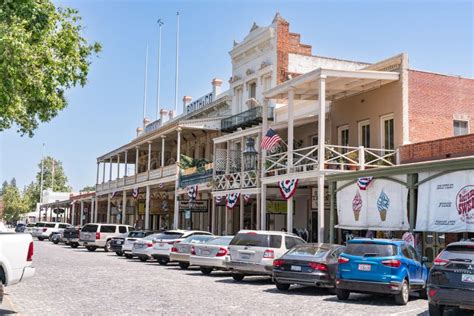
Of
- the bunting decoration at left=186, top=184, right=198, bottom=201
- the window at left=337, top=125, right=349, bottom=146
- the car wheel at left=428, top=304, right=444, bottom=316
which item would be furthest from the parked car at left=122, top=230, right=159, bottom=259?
the car wheel at left=428, top=304, right=444, bottom=316

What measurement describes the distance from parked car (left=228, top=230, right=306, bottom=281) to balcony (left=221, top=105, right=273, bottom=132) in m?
15.7

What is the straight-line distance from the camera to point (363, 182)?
21.2 metres

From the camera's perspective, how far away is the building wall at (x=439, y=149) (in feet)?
67.7

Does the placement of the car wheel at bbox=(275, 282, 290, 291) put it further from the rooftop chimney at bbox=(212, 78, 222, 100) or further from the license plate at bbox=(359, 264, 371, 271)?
the rooftop chimney at bbox=(212, 78, 222, 100)

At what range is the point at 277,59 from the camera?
1361 inches

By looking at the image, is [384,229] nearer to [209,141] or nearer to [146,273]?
[146,273]

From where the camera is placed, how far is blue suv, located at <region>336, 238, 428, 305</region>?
45.4 ft

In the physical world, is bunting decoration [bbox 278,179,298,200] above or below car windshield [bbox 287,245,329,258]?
above

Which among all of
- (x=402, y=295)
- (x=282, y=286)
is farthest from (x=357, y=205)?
(x=402, y=295)

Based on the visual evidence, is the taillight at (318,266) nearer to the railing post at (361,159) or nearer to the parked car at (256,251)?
the parked car at (256,251)

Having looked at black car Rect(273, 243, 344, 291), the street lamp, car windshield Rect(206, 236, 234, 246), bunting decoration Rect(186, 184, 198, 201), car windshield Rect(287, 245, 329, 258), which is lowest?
black car Rect(273, 243, 344, 291)

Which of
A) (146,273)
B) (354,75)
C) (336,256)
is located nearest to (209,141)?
(354,75)

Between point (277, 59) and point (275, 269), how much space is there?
2025 cm

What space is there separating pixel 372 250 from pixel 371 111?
12724mm
